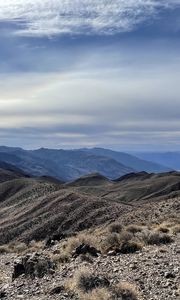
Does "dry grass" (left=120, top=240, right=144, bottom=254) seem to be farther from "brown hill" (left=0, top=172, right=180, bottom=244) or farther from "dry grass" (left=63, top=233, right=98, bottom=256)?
"brown hill" (left=0, top=172, right=180, bottom=244)

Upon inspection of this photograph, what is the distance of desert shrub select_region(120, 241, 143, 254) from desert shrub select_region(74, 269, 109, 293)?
253 inches

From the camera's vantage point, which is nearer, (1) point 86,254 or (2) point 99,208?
(1) point 86,254

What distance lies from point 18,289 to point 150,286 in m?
5.02

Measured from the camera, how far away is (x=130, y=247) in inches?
890

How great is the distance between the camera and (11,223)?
77.4 m

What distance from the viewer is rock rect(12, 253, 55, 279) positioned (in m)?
19.4

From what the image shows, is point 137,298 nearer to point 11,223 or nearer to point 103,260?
point 103,260

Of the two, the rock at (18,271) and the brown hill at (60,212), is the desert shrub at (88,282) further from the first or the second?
the brown hill at (60,212)

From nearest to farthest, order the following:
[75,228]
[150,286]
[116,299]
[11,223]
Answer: [116,299], [150,286], [75,228], [11,223]

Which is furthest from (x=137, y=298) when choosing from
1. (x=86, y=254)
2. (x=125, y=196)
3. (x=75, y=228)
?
(x=125, y=196)

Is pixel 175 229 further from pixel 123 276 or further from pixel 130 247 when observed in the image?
pixel 123 276

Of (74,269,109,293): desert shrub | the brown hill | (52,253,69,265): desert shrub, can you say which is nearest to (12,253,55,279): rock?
(52,253,69,265): desert shrub

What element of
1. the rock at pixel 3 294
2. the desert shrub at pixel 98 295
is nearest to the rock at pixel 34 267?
the rock at pixel 3 294

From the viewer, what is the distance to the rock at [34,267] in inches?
765
